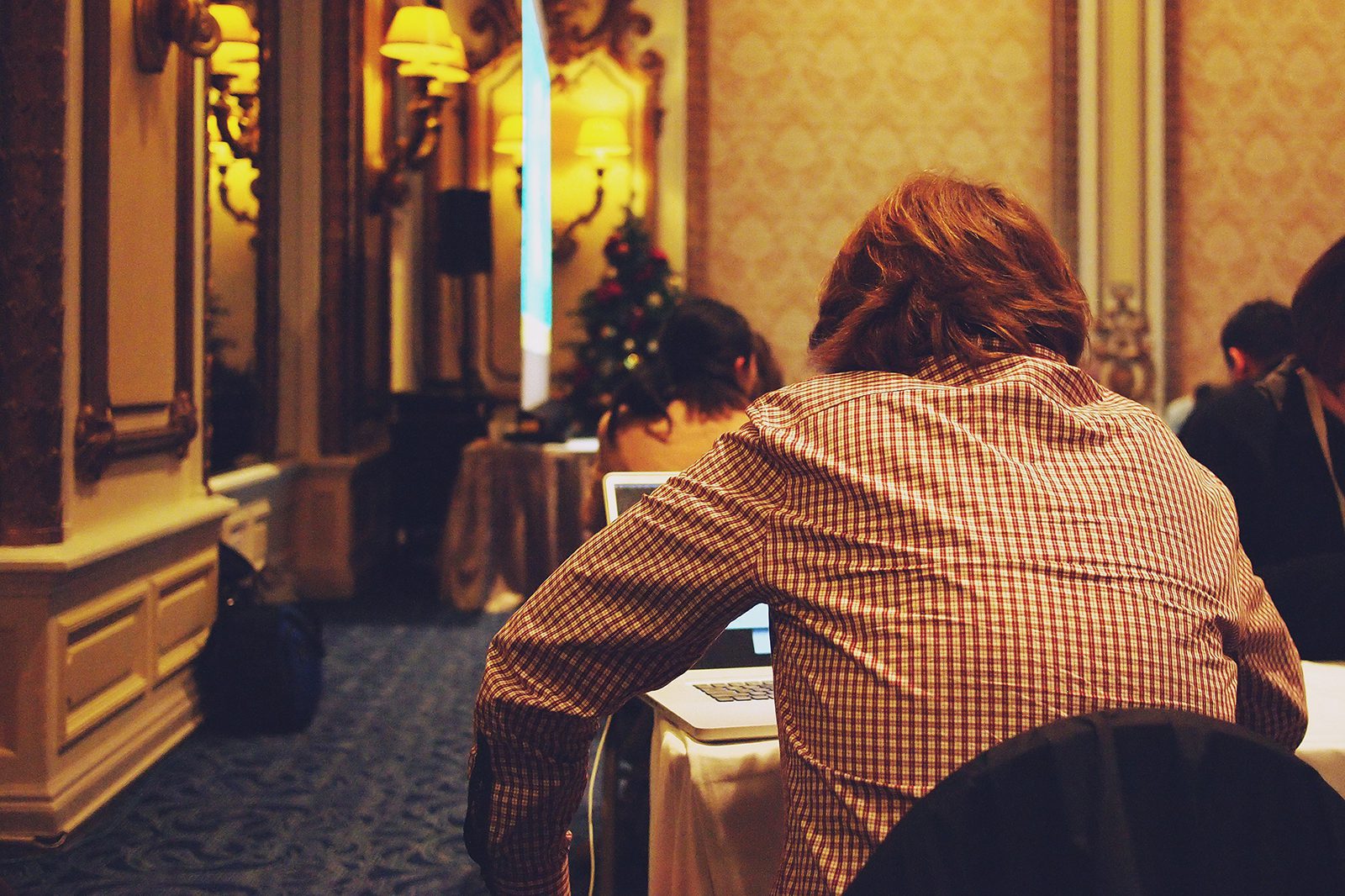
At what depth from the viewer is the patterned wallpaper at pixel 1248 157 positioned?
652 cm

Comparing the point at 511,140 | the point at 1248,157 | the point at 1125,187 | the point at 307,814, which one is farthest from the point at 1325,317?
the point at 1248,157

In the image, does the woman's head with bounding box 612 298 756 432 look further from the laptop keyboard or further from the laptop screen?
the laptop keyboard

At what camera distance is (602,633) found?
3.16 feet

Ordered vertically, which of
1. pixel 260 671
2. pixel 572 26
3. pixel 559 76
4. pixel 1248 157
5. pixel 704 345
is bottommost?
pixel 260 671

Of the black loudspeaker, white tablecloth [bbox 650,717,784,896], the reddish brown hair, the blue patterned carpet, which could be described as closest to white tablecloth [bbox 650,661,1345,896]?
white tablecloth [bbox 650,717,784,896]

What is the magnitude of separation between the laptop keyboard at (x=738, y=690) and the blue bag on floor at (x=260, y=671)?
2.25m

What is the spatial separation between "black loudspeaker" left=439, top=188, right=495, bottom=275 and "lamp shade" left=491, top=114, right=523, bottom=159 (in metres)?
0.46

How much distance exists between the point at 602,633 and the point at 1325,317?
123 cm

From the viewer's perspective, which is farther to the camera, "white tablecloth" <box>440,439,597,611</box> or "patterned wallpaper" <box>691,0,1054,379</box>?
"patterned wallpaper" <box>691,0,1054,379</box>

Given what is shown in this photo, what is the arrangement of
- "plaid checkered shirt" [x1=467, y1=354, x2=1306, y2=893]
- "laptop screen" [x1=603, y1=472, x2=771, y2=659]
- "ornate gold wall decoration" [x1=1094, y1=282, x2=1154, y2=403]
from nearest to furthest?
"plaid checkered shirt" [x1=467, y1=354, x2=1306, y2=893]
"laptop screen" [x1=603, y1=472, x2=771, y2=659]
"ornate gold wall decoration" [x1=1094, y1=282, x2=1154, y2=403]

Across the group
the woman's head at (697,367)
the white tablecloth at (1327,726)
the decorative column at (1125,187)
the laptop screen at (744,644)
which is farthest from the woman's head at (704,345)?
the decorative column at (1125,187)

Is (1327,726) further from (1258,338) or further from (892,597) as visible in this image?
(1258,338)

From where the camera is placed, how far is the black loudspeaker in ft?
18.4

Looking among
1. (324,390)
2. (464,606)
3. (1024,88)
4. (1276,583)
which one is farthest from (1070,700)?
(1024,88)
